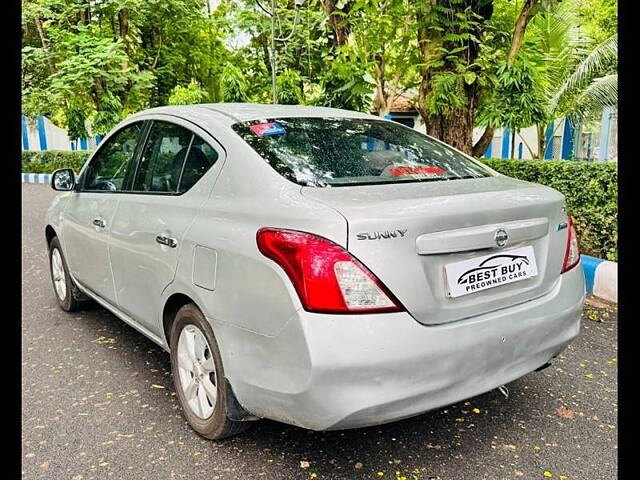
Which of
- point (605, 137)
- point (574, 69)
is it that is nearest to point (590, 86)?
point (574, 69)

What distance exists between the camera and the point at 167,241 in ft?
8.53

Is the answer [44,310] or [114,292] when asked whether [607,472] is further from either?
[44,310]

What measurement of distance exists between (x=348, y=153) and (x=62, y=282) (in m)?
2.95

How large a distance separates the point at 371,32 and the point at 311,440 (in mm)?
5530

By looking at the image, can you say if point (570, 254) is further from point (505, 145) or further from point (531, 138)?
point (531, 138)

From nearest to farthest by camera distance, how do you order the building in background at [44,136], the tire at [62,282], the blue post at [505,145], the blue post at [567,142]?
the tire at [62,282]
the blue post at [567,142]
the blue post at [505,145]
the building in background at [44,136]

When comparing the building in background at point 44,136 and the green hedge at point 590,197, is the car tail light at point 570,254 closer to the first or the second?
the green hedge at point 590,197

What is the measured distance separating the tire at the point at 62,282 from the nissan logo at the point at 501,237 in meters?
3.25

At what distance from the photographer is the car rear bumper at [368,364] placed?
1.84 metres

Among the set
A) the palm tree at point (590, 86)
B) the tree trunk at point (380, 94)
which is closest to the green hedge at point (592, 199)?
the tree trunk at point (380, 94)

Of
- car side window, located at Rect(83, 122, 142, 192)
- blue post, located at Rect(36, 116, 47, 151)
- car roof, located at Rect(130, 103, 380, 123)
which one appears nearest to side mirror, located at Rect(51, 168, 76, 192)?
car side window, located at Rect(83, 122, 142, 192)

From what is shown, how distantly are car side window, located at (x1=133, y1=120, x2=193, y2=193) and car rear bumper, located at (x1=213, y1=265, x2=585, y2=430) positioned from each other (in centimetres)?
102

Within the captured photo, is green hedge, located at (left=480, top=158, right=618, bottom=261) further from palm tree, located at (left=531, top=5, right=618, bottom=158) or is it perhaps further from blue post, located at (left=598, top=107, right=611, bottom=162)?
blue post, located at (left=598, top=107, right=611, bottom=162)

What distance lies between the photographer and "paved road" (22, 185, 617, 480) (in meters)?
2.26
